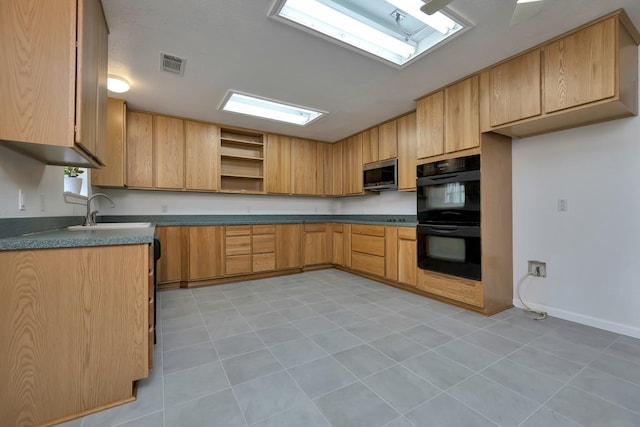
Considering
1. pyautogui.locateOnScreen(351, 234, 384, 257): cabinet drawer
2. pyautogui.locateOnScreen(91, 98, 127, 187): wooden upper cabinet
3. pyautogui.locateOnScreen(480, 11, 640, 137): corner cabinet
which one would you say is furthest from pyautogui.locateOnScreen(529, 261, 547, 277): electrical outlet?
pyautogui.locateOnScreen(91, 98, 127, 187): wooden upper cabinet

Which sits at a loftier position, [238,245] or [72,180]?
[72,180]

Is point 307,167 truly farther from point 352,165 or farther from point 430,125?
point 430,125

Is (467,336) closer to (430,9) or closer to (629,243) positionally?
(629,243)

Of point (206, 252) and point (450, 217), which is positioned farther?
point (206, 252)

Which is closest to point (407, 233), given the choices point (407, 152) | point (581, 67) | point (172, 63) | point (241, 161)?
point (407, 152)

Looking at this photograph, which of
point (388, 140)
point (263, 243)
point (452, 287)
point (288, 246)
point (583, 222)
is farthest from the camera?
point (288, 246)

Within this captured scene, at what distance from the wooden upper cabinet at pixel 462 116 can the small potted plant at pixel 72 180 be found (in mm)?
3802

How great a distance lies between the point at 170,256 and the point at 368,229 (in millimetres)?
2914

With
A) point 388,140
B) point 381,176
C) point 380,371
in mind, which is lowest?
point 380,371

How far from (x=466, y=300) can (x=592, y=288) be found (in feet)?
3.40

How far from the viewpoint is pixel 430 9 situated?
138 cm

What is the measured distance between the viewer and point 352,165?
4.80 metres

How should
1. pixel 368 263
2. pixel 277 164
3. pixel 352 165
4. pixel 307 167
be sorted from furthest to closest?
pixel 307 167, pixel 352 165, pixel 277 164, pixel 368 263

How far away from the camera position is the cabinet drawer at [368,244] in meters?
3.99
